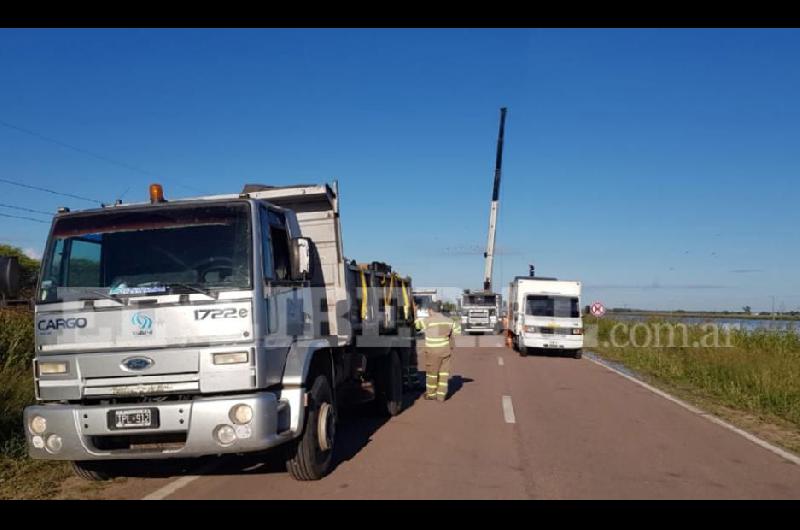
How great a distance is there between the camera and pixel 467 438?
863 centimetres

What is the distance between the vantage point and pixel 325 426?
6547mm

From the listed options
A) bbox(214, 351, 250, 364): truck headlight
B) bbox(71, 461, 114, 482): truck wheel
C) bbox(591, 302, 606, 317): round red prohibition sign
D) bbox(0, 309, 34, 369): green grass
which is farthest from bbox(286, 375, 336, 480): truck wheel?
bbox(591, 302, 606, 317): round red prohibition sign

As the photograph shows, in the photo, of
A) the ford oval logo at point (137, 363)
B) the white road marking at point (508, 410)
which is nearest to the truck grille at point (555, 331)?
the white road marking at point (508, 410)

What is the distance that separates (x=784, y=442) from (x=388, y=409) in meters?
5.54

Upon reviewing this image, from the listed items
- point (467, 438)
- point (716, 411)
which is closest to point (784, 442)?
point (716, 411)

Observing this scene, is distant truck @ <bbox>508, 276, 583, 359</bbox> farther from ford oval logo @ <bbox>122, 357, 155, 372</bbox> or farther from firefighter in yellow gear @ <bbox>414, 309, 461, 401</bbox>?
ford oval logo @ <bbox>122, 357, 155, 372</bbox>

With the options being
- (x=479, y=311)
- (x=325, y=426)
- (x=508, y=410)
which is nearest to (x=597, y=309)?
(x=479, y=311)

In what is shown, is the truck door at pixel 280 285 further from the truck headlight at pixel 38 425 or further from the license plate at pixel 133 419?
the truck headlight at pixel 38 425

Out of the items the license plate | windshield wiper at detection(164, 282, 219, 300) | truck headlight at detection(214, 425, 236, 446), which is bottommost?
truck headlight at detection(214, 425, 236, 446)

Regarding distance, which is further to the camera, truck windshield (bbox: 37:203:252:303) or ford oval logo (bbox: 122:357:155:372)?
truck windshield (bbox: 37:203:252:303)

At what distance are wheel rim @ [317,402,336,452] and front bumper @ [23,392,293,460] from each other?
832 millimetres

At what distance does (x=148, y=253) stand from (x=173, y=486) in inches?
87.7

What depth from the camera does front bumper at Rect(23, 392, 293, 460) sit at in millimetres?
5371
